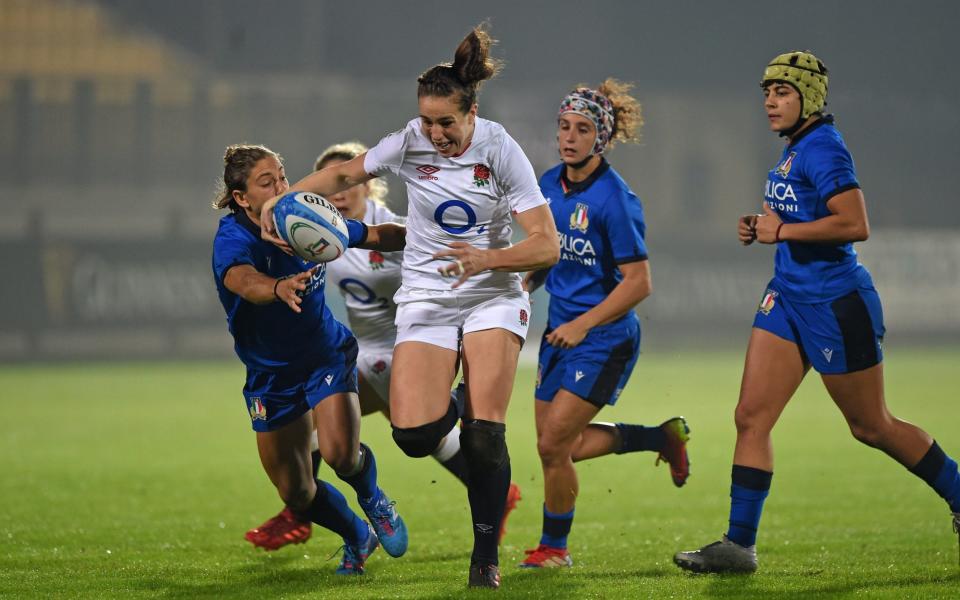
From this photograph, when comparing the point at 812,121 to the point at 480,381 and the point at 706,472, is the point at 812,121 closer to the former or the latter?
the point at 480,381

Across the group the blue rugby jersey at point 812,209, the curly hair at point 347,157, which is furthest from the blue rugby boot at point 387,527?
the blue rugby jersey at point 812,209

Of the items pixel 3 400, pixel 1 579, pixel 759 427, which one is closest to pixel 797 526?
pixel 759 427

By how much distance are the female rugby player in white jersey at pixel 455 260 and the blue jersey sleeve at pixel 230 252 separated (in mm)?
225

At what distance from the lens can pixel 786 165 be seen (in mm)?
5211

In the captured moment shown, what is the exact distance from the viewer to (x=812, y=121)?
525 centimetres

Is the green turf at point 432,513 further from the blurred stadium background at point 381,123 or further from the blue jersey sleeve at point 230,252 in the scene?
the blurred stadium background at point 381,123

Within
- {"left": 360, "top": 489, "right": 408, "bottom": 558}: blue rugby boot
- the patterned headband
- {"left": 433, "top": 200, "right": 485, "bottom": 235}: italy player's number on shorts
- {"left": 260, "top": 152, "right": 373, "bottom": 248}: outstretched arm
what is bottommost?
{"left": 360, "top": 489, "right": 408, "bottom": 558}: blue rugby boot

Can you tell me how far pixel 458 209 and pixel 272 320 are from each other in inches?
37.5

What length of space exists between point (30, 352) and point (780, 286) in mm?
15535

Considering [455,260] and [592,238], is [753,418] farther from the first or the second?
[455,260]

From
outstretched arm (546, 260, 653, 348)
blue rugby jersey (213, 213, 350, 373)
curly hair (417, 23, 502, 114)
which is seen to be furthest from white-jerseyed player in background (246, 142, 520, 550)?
curly hair (417, 23, 502, 114)

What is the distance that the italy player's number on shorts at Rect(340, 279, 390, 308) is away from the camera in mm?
6625

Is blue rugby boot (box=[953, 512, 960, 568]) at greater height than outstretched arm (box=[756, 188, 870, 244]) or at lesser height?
lesser

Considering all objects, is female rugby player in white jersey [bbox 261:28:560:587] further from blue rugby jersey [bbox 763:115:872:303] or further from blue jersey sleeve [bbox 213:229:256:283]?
blue rugby jersey [bbox 763:115:872:303]
